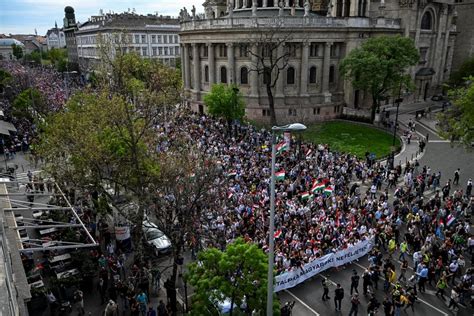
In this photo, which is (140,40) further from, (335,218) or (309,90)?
(335,218)

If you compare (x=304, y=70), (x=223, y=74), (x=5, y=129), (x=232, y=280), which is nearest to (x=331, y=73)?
(x=304, y=70)

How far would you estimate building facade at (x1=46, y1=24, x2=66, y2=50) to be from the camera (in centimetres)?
17300

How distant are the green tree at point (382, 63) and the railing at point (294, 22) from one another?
538cm

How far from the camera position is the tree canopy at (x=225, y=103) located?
42.9 metres

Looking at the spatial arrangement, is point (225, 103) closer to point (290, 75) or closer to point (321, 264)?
point (290, 75)

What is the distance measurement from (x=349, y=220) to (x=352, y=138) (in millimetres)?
23170

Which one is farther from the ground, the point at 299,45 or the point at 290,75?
the point at 299,45

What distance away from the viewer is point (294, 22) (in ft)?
161

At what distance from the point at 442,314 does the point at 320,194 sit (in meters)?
10.8

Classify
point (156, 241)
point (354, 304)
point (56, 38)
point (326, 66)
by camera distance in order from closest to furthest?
point (354, 304) < point (156, 241) < point (326, 66) < point (56, 38)

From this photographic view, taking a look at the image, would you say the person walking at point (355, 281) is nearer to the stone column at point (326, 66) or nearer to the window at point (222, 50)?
the stone column at point (326, 66)

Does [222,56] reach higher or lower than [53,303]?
higher

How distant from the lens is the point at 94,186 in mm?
20516

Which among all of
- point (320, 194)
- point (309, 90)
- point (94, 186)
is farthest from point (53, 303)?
point (309, 90)
